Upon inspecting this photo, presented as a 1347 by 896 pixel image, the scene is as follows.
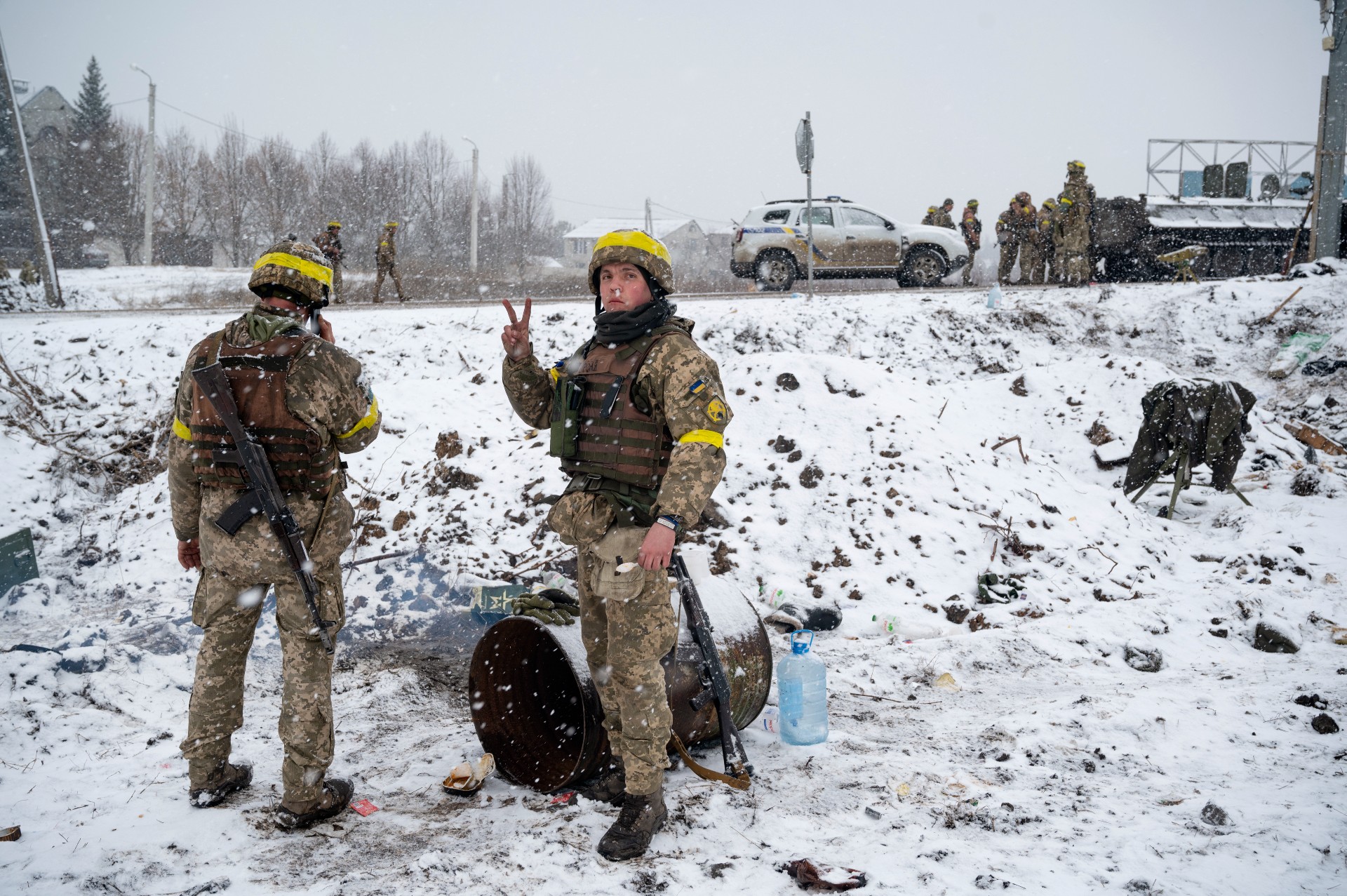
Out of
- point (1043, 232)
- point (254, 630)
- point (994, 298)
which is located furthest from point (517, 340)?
point (1043, 232)

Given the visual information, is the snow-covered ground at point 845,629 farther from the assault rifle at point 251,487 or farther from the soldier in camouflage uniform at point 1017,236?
the soldier in camouflage uniform at point 1017,236

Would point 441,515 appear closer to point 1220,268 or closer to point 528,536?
point 528,536

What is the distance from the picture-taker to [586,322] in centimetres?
995

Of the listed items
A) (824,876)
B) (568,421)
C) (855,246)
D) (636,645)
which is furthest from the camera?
(855,246)

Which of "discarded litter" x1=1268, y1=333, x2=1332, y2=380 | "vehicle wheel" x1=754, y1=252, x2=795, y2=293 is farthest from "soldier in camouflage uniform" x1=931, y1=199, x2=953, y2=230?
"discarded litter" x1=1268, y1=333, x2=1332, y2=380

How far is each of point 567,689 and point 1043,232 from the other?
13614 mm


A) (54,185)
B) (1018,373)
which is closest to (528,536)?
(1018,373)

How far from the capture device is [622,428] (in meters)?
2.99

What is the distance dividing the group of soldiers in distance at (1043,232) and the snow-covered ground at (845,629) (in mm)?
2524

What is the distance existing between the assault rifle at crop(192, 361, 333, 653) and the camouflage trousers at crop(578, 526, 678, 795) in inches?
42.8

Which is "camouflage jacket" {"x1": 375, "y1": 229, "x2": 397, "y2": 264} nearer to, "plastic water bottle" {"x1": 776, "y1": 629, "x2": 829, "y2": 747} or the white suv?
the white suv

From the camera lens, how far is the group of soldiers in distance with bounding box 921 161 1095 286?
13.5m

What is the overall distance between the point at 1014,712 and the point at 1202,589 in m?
2.94

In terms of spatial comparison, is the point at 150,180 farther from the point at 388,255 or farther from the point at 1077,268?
the point at 1077,268
